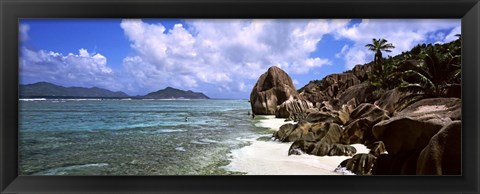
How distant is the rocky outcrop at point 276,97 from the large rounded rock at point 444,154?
90 cm

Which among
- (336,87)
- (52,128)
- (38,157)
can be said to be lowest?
(38,157)

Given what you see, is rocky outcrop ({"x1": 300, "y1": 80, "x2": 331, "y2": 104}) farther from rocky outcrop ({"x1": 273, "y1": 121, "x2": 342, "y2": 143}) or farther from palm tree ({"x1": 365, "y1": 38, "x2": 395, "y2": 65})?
palm tree ({"x1": 365, "y1": 38, "x2": 395, "y2": 65})

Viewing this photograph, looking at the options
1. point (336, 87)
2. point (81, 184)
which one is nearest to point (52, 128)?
point (81, 184)

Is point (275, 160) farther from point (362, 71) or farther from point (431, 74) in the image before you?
point (431, 74)

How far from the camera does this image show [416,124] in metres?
2.35

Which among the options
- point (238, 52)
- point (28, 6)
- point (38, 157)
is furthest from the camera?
point (238, 52)

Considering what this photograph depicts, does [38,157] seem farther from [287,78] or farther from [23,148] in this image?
[287,78]

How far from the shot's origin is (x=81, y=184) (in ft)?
7.24

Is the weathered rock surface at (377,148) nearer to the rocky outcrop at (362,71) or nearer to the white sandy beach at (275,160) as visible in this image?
the white sandy beach at (275,160)

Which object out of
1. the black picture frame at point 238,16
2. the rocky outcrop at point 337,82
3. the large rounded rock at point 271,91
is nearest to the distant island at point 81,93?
the black picture frame at point 238,16

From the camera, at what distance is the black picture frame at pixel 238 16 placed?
214 cm

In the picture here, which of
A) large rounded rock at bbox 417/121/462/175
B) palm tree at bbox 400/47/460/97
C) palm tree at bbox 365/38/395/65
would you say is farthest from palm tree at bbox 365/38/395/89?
large rounded rock at bbox 417/121/462/175

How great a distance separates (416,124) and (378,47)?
0.64 meters

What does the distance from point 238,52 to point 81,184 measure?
1.48 metres
